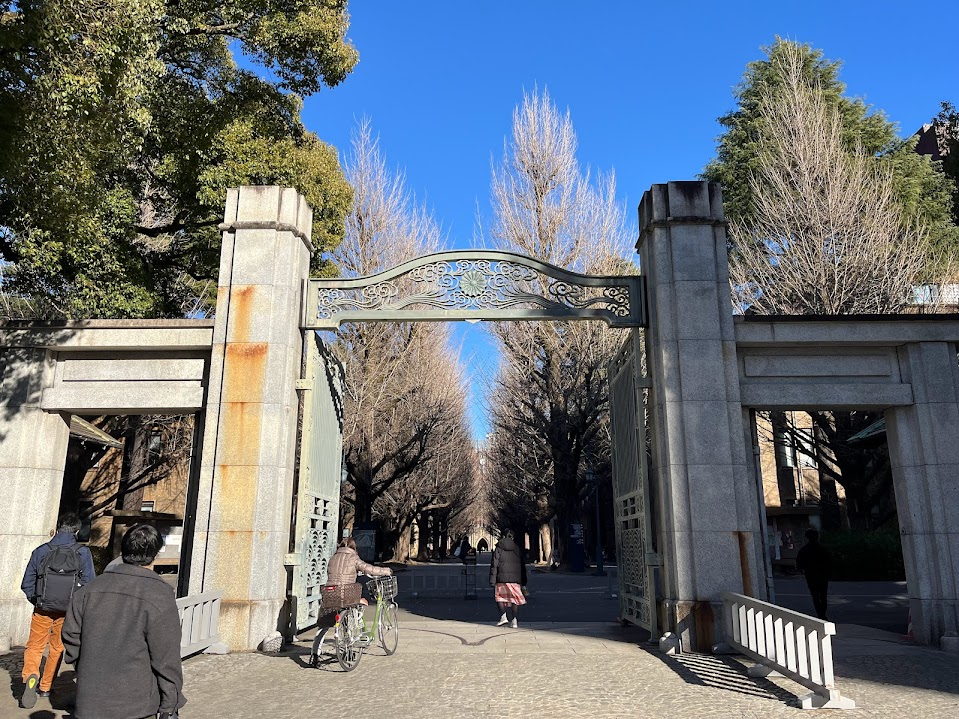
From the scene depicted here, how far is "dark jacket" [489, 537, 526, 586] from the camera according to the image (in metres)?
11.5

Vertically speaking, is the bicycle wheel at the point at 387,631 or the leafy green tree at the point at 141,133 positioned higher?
the leafy green tree at the point at 141,133

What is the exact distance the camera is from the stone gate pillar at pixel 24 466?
8.70 m

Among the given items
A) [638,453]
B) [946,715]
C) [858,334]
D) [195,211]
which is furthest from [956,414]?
[195,211]

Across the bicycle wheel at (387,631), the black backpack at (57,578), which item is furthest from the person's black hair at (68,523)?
the bicycle wheel at (387,631)

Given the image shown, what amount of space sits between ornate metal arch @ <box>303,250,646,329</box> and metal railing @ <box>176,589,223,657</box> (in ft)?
11.7

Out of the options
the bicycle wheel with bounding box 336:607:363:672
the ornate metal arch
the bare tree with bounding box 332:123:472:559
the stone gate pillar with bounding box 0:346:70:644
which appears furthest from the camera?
the bare tree with bounding box 332:123:472:559

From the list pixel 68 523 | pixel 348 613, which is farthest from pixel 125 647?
pixel 348 613

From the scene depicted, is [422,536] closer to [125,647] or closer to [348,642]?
[348,642]

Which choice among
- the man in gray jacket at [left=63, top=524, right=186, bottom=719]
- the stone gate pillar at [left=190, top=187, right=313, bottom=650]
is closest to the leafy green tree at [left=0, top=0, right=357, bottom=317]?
the stone gate pillar at [left=190, top=187, right=313, bottom=650]

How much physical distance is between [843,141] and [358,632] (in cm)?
2737

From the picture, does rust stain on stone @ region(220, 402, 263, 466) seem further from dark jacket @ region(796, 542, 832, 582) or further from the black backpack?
dark jacket @ region(796, 542, 832, 582)

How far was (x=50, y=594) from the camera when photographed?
6266 mm

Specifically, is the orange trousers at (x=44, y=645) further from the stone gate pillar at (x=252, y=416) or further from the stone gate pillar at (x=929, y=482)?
the stone gate pillar at (x=929, y=482)

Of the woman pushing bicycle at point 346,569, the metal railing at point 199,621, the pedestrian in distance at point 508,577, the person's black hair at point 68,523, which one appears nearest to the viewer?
the person's black hair at point 68,523
